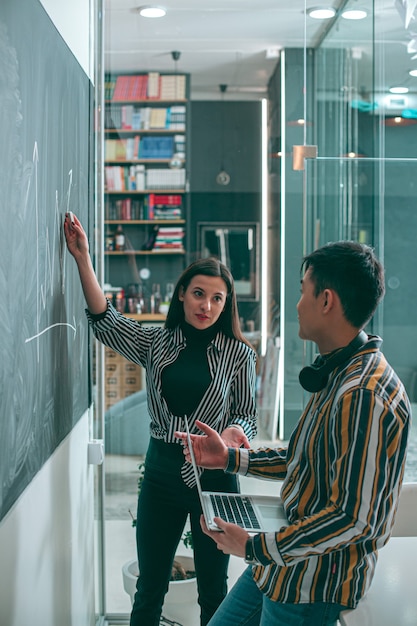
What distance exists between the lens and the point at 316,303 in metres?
1.51

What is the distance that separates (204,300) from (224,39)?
152cm

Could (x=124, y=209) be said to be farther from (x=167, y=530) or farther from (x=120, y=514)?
(x=167, y=530)

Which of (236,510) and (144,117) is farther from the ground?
(144,117)

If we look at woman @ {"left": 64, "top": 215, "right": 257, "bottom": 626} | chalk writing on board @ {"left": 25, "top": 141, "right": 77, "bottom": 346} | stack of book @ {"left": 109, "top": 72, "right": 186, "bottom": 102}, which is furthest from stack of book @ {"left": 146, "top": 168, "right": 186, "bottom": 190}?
chalk writing on board @ {"left": 25, "top": 141, "right": 77, "bottom": 346}

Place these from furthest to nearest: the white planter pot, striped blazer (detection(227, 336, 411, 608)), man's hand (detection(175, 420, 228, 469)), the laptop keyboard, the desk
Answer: the white planter pot
man's hand (detection(175, 420, 228, 469))
the laptop keyboard
the desk
striped blazer (detection(227, 336, 411, 608))

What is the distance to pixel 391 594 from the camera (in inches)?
61.8

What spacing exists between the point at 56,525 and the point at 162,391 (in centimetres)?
52

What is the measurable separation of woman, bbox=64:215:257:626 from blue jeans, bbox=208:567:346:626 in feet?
1.74

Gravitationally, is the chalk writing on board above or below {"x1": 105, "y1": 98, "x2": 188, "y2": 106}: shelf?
below

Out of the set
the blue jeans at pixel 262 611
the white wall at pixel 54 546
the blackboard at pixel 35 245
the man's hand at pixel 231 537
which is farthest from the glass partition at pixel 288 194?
the man's hand at pixel 231 537

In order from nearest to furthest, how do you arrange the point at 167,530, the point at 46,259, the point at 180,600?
1. the point at 46,259
2. the point at 167,530
3. the point at 180,600

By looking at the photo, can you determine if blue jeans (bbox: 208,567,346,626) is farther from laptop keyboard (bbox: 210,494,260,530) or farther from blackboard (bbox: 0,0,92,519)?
blackboard (bbox: 0,0,92,519)

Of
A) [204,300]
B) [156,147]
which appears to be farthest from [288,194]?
[204,300]

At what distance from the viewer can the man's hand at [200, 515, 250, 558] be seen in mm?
1471
